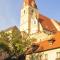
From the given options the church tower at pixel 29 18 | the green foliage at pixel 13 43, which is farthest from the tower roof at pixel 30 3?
the green foliage at pixel 13 43

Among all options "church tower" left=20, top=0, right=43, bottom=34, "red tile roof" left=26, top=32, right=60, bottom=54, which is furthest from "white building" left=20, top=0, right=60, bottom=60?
"red tile roof" left=26, top=32, right=60, bottom=54

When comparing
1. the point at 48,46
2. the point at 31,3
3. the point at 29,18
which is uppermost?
the point at 31,3

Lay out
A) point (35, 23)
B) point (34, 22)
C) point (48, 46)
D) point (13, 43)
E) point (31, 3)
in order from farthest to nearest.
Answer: point (31, 3), point (34, 22), point (35, 23), point (13, 43), point (48, 46)

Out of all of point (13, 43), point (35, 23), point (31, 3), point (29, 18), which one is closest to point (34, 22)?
point (35, 23)

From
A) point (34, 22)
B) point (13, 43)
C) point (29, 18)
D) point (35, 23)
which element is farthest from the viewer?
point (29, 18)

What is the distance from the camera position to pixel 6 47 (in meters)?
45.8

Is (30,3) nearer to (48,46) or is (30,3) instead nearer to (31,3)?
(31,3)

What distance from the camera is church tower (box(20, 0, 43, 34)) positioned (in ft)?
316

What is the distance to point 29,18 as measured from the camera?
102 m

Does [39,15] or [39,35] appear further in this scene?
[39,15]

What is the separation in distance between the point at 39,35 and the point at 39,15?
27.7m

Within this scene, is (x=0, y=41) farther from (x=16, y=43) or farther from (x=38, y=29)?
(x=38, y=29)

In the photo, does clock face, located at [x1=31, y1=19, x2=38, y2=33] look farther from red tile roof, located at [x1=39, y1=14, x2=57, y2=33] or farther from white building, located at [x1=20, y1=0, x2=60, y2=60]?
red tile roof, located at [x1=39, y1=14, x2=57, y2=33]

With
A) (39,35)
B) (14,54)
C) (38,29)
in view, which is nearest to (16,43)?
(14,54)
